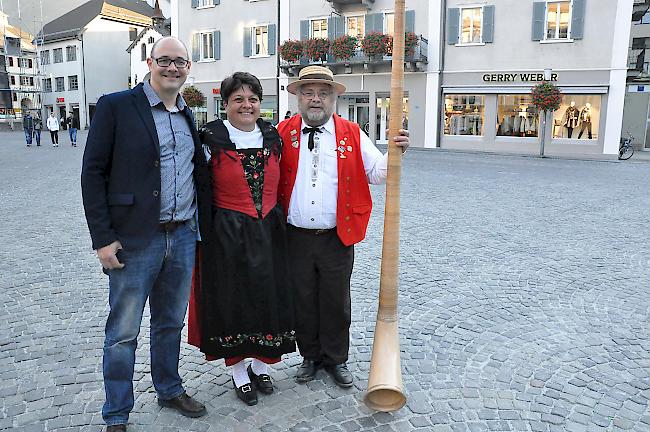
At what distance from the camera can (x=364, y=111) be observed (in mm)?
29047

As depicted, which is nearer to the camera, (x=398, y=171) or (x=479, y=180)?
(x=398, y=171)

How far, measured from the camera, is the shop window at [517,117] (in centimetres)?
2514

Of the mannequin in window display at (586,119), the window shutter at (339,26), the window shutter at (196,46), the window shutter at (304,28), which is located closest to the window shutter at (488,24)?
the mannequin in window display at (586,119)

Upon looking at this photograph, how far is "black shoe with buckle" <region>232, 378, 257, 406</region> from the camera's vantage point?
3307 millimetres

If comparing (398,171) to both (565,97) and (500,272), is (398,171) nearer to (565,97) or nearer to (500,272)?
(500,272)

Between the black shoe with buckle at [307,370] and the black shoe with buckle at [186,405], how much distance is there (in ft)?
2.25

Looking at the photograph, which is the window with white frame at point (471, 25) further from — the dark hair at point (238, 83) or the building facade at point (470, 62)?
the dark hair at point (238, 83)

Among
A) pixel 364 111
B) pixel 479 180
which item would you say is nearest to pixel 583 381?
pixel 479 180

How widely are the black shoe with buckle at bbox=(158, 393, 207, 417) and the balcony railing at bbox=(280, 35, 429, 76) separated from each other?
23.5 meters

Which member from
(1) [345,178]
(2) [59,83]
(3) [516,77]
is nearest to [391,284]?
(1) [345,178]

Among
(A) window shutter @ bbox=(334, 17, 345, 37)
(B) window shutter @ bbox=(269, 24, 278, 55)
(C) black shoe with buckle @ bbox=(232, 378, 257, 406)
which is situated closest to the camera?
(C) black shoe with buckle @ bbox=(232, 378, 257, 406)

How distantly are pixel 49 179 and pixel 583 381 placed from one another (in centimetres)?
1368

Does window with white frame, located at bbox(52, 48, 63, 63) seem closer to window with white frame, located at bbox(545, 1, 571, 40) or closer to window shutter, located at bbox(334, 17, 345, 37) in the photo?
window shutter, located at bbox(334, 17, 345, 37)

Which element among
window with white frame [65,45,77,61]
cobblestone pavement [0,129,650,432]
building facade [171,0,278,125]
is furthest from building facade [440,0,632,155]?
window with white frame [65,45,77,61]
